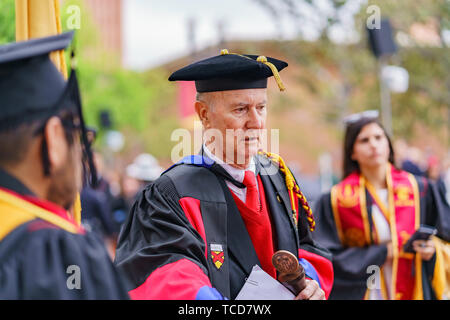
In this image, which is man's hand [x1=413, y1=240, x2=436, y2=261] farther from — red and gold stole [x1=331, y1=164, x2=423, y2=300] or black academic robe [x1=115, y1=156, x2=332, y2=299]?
black academic robe [x1=115, y1=156, x2=332, y2=299]

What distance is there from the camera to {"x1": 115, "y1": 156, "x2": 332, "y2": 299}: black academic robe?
8.52 ft

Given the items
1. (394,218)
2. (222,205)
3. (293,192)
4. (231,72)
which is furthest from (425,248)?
(231,72)

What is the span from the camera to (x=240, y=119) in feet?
9.96

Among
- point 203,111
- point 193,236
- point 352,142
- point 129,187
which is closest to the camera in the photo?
point 193,236

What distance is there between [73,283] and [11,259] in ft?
0.64

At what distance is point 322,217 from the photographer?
5.31 metres

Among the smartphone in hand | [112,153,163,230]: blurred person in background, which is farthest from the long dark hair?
[112,153,163,230]: blurred person in background

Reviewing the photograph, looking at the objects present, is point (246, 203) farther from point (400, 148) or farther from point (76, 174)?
point (400, 148)

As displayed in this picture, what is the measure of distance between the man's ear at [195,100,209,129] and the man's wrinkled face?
0.08 meters

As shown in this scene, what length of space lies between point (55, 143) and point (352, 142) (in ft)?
12.5

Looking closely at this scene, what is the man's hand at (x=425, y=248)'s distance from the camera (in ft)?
16.1

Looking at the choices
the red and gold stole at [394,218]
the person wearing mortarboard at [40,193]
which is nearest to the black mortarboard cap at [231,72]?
the person wearing mortarboard at [40,193]

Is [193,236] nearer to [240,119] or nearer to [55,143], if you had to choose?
[240,119]

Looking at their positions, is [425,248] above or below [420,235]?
below
